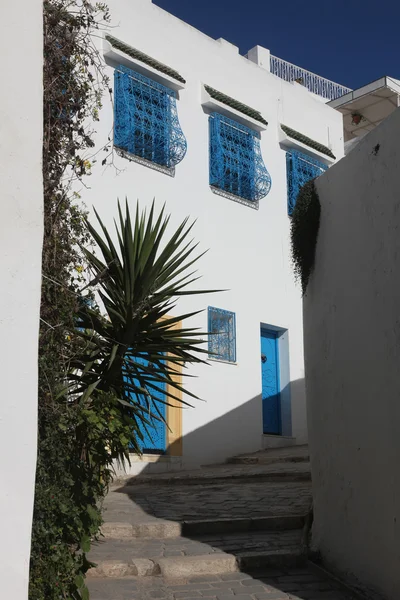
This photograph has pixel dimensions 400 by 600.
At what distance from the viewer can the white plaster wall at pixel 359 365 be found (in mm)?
5969

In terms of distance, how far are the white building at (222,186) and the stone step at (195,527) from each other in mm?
3969

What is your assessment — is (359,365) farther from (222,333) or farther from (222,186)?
(222,186)

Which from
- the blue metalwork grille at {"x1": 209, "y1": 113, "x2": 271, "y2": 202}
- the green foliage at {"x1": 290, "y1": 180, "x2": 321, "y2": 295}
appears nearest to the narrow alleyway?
the green foliage at {"x1": 290, "y1": 180, "x2": 321, "y2": 295}

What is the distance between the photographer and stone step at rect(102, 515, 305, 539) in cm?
701

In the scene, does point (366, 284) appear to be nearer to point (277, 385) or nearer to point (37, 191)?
point (37, 191)

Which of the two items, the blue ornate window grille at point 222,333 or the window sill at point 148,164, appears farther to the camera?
the blue ornate window grille at point 222,333

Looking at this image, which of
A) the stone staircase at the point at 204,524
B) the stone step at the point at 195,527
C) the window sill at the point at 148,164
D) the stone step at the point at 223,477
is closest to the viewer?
the stone staircase at the point at 204,524

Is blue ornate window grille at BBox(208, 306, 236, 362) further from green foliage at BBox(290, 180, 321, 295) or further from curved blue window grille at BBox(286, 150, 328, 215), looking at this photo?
green foliage at BBox(290, 180, 321, 295)

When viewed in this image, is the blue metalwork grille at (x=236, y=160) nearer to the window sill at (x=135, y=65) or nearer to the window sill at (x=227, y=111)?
the window sill at (x=227, y=111)

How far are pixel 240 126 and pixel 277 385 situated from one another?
4647 millimetres

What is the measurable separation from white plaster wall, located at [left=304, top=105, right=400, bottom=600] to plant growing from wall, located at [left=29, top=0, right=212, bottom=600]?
139cm

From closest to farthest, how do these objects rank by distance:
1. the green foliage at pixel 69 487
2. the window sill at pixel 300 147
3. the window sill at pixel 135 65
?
the green foliage at pixel 69 487, the window sill at pixel 135 65, the window sill at pixel 300 147

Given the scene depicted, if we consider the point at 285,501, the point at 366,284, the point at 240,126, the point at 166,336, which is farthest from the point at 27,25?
the point at 240,126

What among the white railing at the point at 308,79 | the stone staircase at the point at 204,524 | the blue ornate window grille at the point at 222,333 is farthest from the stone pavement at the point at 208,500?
the white railing at the point at 308,79
